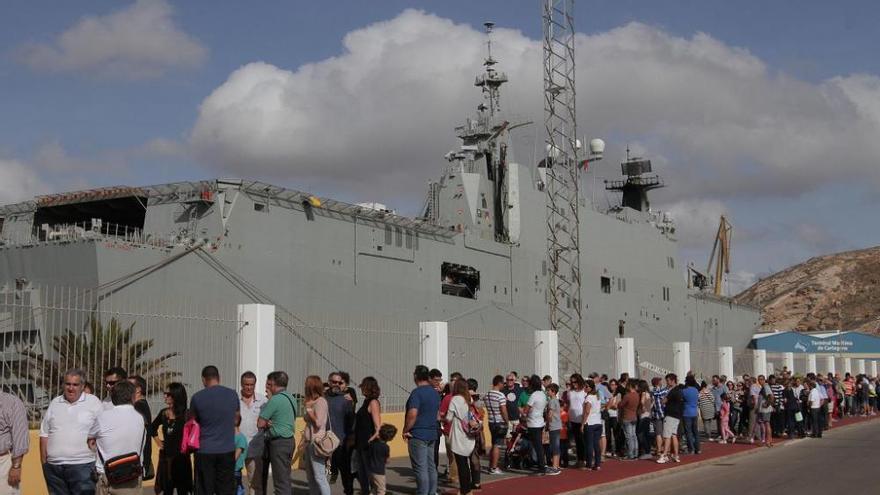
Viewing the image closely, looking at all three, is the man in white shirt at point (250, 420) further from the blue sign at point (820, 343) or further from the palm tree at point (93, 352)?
the blue sign at point (820, 343)

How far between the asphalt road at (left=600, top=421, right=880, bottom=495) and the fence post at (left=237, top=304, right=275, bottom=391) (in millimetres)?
5219

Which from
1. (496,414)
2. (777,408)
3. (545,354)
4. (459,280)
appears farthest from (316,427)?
(459,280)

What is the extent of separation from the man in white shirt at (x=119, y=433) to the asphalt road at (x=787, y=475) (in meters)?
6.90

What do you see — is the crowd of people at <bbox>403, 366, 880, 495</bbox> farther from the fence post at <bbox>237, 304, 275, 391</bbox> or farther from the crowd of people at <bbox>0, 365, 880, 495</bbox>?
the fence post at <bbox>237, 304, 275, 391</bbox>

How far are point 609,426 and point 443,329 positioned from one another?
13.3ft

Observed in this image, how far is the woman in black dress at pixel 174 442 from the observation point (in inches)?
333

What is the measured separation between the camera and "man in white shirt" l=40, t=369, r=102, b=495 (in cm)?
734

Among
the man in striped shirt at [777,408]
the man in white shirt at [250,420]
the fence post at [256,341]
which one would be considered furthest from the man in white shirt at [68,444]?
the man in striped shirt at [777,408]

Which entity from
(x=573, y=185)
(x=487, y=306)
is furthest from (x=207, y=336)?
(x=573, y=185)

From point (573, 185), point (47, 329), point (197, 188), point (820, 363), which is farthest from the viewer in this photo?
point (820, 363)

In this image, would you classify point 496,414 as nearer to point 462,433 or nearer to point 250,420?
point 462,433

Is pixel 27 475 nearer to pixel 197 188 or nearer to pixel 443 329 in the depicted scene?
pixel 443 329

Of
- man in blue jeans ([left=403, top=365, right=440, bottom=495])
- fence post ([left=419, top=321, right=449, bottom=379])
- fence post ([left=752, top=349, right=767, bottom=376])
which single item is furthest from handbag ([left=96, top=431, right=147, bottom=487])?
fence post ([left=752, top=349, right=767, bottom=376])

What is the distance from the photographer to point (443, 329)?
640 inches
